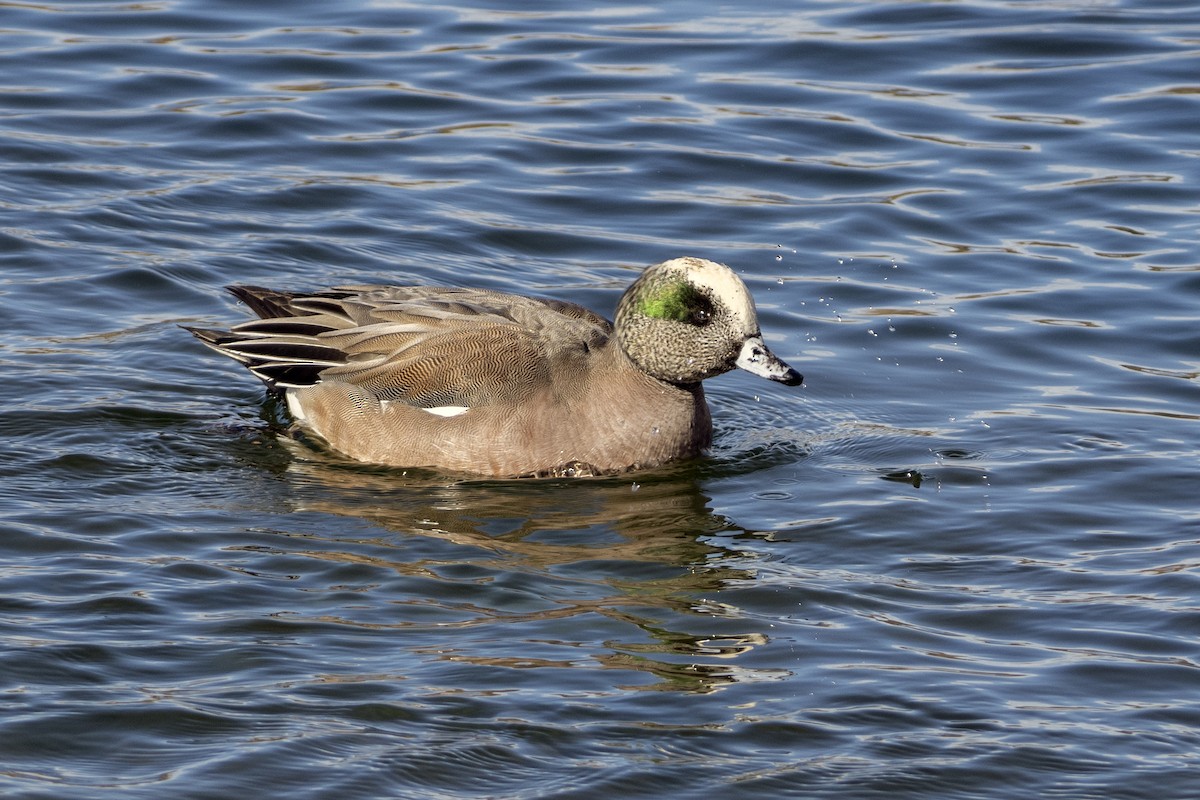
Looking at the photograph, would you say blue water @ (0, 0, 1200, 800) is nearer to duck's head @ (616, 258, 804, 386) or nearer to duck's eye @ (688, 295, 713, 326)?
duck's head @ (616, 258, 804, 386)

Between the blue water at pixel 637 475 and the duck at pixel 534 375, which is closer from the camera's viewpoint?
the blue water at pixel 637 475

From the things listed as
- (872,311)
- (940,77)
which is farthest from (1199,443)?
(940,77)

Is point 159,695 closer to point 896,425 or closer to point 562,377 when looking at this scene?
point 562,377

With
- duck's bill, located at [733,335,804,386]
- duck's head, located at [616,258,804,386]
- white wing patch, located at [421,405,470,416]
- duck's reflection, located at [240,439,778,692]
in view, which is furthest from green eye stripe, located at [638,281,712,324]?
white wing patch, located at [421,405,470,416]

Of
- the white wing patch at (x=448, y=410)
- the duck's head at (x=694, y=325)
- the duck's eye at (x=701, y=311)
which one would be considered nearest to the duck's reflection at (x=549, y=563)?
the white wing patch at (x=448, y=410)

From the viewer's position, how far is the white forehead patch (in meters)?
7.76

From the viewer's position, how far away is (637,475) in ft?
26.2

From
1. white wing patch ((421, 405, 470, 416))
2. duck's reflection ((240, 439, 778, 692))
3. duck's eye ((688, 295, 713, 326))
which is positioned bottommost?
duck's reflection ((240, 439, 778, 692))

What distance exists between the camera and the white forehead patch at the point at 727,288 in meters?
7.76

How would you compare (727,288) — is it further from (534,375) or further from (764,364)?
(534,375)

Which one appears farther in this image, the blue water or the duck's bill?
the duck's bill

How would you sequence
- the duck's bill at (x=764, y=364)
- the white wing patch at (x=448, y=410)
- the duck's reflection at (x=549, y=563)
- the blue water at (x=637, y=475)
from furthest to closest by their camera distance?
the white wing patch at (x=448, y=410), the duck's bill at (x=764, y=364), the duck's reflection at (x=549, y=563), the blue water at (x=637, y=475)

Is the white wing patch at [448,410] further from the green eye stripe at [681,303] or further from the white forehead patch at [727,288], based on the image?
the white forehead patch at [727,288]

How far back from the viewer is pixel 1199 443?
8203mm
